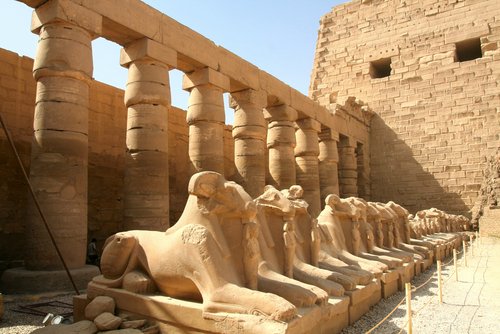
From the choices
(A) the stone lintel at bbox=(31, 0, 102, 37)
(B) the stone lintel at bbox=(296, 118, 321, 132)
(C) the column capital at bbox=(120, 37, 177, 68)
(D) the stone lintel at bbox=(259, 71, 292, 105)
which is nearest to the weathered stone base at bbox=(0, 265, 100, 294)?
(A) the stone lintel at bbox=(31, 0, 102, 37)

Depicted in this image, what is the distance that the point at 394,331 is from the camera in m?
4.24

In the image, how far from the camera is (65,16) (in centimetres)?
665

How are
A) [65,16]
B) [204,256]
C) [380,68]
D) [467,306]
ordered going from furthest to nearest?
[380,68] < [65,16] < [467,306] < [204,256]

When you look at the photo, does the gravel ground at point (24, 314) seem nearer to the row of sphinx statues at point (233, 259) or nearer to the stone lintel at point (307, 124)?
the row of sphinx statues at point (233, 259)

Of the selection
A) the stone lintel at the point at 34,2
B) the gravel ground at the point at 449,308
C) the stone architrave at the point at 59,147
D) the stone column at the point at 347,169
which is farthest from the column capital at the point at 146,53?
the stone column at the point at 347,169

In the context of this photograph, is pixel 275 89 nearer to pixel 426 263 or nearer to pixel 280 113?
pixel 280 113

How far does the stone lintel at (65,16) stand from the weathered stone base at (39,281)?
12.5 ft

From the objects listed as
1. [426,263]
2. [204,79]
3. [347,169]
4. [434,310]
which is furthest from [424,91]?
[434,310]

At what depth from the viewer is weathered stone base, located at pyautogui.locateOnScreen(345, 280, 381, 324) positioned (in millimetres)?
4625

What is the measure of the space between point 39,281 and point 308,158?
967cm

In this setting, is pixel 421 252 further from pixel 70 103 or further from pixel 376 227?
pixel 70 103

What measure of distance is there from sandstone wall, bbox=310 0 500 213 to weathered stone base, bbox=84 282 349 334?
15087mm

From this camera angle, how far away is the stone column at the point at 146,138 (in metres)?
7.77

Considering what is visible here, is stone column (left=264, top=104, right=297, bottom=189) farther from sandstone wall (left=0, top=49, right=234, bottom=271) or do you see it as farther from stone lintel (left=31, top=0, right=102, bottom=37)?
stone lintel (left=31, top=0, right=102, bottom=37)
